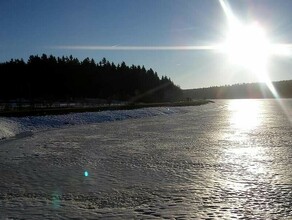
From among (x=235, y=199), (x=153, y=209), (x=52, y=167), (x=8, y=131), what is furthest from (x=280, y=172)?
(x=8, y=131)

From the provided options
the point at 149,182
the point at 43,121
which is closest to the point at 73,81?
the point at 43,121

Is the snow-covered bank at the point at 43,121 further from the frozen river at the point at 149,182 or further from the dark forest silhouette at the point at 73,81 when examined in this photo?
the dark forest silhouette at the point at 73,81

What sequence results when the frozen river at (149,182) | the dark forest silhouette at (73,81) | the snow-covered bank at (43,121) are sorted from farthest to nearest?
the dark forest silhouette at (73,81), the snow-covered bank at (43,121), the frozen river at (149,182)

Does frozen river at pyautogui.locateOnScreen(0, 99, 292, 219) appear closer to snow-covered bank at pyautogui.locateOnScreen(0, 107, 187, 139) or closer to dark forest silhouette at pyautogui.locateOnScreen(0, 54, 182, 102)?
snow-covered bank at pyautogui.locateOnScreen(0, 107, 187, 139)

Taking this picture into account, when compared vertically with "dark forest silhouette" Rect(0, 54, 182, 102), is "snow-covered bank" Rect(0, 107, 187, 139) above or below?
below

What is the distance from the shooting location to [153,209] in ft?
29.5

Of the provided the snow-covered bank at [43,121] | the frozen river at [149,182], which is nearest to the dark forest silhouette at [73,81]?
the snow-covered bank at [43,121]

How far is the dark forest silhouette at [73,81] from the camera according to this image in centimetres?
11062

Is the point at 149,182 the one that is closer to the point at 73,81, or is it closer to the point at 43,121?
the point at 43,121

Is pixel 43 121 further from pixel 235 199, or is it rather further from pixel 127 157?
pixel 235 199

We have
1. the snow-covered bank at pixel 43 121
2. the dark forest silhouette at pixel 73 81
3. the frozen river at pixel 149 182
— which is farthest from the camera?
the dark forest silhouette at pixel 73 81

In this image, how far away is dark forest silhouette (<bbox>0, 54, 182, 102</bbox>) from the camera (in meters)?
111

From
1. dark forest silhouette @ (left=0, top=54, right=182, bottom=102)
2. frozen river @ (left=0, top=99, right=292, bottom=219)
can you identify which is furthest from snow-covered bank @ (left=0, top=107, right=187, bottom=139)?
dark forest silhouette @ (left=0, top=54, right=182, bottom=102)

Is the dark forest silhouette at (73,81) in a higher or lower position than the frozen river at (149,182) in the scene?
higher
